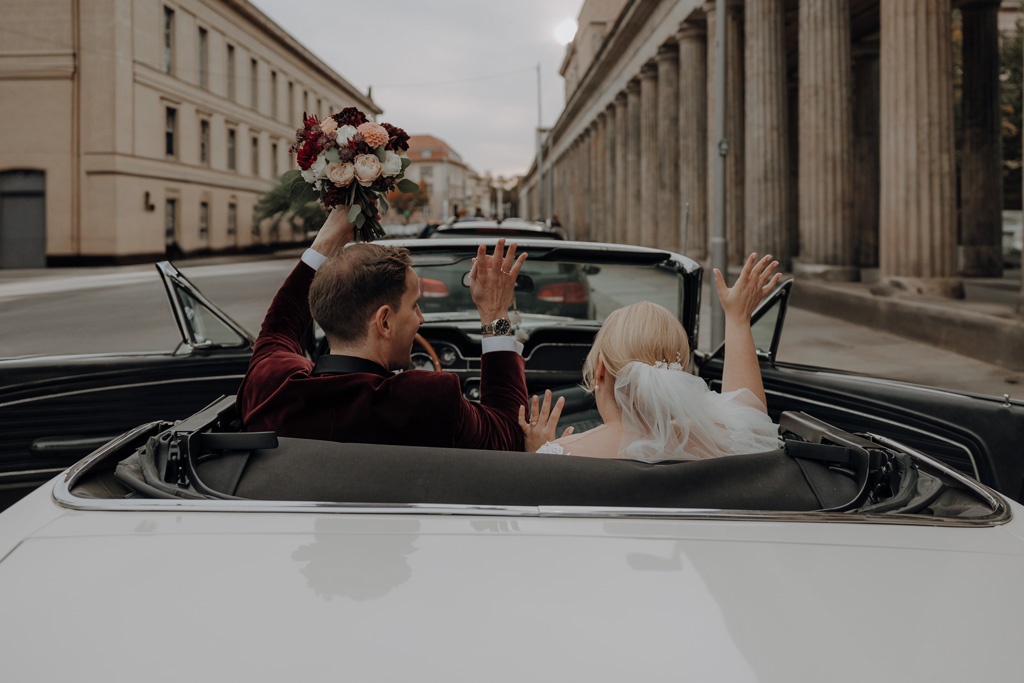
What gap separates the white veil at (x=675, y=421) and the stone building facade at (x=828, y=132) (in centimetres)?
172

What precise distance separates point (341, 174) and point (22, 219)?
3733 millimetres

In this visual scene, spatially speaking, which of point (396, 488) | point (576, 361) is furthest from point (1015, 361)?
point (396, 488)

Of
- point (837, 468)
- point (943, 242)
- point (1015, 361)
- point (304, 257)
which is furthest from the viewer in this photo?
point (943, 242)

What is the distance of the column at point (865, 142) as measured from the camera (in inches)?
1006

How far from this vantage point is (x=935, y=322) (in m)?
12.0

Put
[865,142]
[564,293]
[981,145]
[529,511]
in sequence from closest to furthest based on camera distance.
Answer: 1. [529,511]
2. [564,293]
3. [981,145]
4. [865,142]

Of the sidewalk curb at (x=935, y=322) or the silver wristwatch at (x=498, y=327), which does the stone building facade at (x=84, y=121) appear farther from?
the sidewalk curb at (x=935, y=322)

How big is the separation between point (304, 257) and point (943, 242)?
13027 millimetres

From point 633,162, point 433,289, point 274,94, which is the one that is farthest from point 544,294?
point 633,162

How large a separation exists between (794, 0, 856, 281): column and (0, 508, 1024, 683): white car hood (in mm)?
17019

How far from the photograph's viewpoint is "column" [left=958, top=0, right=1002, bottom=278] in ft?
66.3

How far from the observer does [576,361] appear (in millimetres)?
4809

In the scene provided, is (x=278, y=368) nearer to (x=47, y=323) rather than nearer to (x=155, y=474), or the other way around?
(x=155, y=474)

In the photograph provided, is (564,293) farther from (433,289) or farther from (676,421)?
(676,421)
